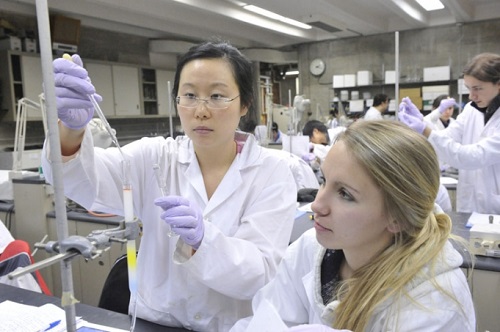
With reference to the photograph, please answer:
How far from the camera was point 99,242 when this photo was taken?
23.5 inches

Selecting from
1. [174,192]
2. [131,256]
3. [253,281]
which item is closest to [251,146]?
[174,192]

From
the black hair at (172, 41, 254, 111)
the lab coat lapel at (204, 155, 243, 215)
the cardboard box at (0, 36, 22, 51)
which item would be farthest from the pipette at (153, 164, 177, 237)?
the cardboard box at (0, 36, 22, 51)

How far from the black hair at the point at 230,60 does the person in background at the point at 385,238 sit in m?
0.40

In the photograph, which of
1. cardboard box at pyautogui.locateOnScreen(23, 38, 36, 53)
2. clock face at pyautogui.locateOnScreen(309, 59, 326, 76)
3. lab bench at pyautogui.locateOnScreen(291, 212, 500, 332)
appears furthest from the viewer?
clock face at pyautogui.locateOnScreen(309, 59, 326, 76)

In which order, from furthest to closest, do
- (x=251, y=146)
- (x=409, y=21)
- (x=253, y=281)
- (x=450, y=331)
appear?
(x=409, y=21) < (x=251, y=146) < (x=253, y=281) < (x=450, y=331)

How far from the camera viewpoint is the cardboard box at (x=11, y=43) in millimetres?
4730

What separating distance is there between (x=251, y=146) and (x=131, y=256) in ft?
2.01

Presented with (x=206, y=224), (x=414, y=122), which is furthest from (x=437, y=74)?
(x=206, y=224)

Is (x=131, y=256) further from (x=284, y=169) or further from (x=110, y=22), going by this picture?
(x=110, y=22)

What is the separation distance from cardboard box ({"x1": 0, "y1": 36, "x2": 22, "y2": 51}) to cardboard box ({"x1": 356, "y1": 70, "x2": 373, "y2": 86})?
17.4 feet

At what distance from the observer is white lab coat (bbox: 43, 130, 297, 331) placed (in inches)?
39.2

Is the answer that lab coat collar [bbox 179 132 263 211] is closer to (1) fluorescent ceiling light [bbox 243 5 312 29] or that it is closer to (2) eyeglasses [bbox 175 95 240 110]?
(2) eyeglasses [bbox 175 95 240 110]

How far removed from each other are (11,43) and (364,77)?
543 centimetres

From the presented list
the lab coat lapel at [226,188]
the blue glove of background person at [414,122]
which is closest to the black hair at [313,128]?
the blue glove of background person at [414,122]
